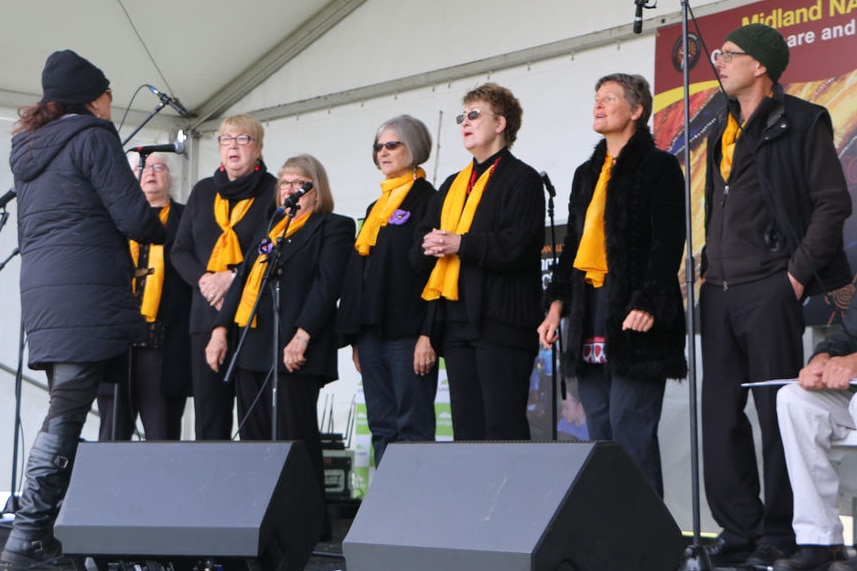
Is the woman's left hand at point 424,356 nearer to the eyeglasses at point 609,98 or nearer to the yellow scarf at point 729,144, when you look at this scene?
the eyeglasses at point 609,98

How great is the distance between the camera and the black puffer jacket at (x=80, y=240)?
149 inches

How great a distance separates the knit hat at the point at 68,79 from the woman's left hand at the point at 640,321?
201 cm

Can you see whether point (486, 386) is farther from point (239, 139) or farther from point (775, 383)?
point (239, 139)

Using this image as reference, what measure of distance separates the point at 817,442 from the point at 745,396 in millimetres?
401

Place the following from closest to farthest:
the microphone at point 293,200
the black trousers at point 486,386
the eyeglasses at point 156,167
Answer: the black trousers at point 486,386 → the microphone at point 293,200 → the eyeglasses at point 156,167

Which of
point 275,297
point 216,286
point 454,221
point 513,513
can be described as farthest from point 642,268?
point 216,286

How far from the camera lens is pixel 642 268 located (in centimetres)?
373

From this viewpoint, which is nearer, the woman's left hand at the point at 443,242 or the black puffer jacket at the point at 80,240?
the black puffer jacket at the point at 80,240

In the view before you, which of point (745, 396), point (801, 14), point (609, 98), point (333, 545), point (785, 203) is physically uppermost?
point (801, 14)

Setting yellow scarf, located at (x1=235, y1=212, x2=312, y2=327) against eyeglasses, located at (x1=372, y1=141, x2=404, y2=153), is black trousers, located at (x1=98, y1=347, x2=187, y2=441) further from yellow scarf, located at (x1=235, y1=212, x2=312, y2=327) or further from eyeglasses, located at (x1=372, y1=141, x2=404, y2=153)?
eyeglasses, located at (x1=372, y1=141, x2=404, y2=153)

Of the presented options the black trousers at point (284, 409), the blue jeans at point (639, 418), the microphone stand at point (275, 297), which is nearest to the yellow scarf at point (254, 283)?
the microphone stand at point (275, 297)

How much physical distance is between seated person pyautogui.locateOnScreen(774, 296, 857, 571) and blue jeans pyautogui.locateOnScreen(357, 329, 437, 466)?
4.62 ft

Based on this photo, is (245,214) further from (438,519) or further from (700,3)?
(438,519)

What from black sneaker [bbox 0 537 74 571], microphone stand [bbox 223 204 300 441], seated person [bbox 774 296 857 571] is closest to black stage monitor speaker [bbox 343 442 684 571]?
seated person [bbox 774 296 857 571]
